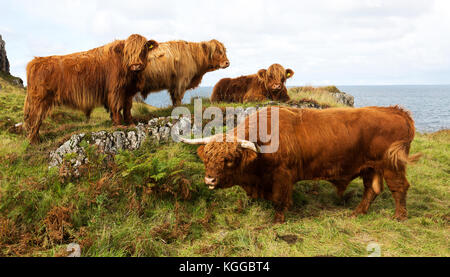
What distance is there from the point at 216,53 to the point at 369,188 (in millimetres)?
5549

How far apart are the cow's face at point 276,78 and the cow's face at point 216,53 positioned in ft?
5.50

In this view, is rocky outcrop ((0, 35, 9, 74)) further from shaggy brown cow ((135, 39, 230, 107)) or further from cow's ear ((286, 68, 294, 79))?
cow's ear ((286, 68, 294, 79))

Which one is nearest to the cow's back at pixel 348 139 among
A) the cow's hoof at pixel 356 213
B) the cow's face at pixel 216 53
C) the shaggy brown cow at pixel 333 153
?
the shaggy brown cow at pixel 333 153

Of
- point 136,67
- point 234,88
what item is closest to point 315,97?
point 234,88

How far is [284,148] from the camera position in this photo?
14.7 feet

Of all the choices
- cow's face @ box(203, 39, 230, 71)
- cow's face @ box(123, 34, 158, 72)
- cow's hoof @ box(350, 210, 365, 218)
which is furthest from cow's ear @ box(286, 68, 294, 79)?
cow's hoof @ box(350, 210, 365, 218)

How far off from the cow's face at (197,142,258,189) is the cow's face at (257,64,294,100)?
593cm

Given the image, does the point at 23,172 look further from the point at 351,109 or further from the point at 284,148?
the point at 351,109

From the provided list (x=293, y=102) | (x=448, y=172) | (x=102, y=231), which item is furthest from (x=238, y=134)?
(x=448, y=172)

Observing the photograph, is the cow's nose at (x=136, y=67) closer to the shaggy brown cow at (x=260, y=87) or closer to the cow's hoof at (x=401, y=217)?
the shaggy brown cow at (x=260, y=87)

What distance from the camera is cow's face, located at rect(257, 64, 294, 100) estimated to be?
974 centimetres

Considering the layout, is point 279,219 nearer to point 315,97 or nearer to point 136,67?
point 136,67

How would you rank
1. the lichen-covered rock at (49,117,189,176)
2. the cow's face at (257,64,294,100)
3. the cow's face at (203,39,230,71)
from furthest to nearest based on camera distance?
1. the cow's face at (257,64,294,100)
2. the cow's face at (203,39,230,71)
3. the lichen-covered rock at (49,117,189,176)

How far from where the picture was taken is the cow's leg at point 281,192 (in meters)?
4.54
